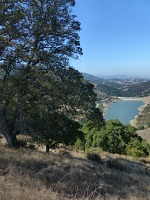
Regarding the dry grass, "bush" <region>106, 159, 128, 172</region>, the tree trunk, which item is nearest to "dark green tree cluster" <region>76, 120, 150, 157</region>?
"bush" <region>106, 159, 128, 172</region>

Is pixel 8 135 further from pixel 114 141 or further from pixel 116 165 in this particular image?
pixel 114 141

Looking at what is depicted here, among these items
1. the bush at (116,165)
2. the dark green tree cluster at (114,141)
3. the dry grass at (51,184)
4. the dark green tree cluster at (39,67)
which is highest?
the dark green tree cluster at (39,67)

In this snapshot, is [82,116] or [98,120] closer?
[82,116]

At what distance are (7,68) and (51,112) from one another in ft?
9.54

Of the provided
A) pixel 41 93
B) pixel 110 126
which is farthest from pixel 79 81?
pixel 110 126

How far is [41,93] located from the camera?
13891 mm

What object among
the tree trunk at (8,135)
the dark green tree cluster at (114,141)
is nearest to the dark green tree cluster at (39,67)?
the tree trunk at (8,135)

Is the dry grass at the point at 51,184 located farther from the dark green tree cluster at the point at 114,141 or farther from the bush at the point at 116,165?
the dark green tree cluster at the point at 114,141

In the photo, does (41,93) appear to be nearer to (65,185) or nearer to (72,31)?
(72,31)

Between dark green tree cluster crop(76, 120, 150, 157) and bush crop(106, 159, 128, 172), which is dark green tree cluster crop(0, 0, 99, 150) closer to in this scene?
bush crop(106, 159, 128, 172)

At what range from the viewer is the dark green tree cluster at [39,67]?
12.9m

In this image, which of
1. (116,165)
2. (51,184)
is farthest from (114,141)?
(51,184)

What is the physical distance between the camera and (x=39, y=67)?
1356 centimetres

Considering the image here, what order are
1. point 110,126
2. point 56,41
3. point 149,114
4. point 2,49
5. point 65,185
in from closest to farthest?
point 65,185
point 2,49
point 56,41
point 110,126
point 149,114
